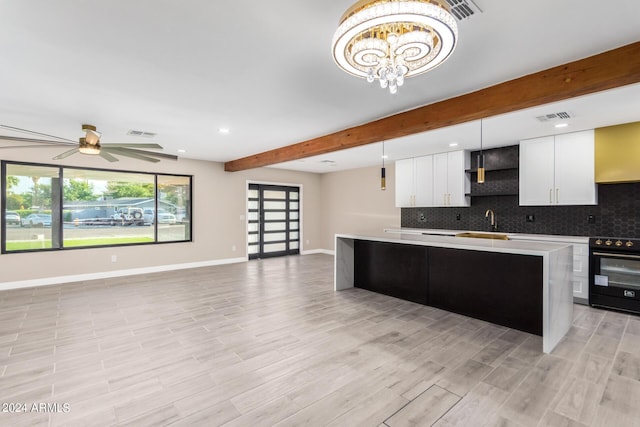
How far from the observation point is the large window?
5184mm

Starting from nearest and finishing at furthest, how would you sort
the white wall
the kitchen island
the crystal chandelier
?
the crystal chandelier → the kitchen island → the white wall

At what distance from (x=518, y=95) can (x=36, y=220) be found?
7388 millimetres

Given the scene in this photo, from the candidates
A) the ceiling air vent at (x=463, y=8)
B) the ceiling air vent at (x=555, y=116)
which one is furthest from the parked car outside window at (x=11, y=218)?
the ceiling air vent at (x=555, y=116)

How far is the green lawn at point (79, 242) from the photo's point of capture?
5158 millimetres

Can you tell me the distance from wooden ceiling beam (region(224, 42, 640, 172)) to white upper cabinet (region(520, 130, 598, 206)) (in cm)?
244

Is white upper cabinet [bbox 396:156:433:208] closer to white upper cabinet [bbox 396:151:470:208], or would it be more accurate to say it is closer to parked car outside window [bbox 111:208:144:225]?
white upper cabinet [bbox 396:151:470:208]

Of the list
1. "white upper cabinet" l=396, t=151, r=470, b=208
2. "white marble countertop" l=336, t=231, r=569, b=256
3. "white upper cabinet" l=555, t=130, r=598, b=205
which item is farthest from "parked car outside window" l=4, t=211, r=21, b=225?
"white upper cabinet" l=555, t=130, r=598, b=205

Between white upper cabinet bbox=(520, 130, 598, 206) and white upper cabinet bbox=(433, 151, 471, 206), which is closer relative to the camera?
white upper cabinet bbox=(520, 130, 598, 206)

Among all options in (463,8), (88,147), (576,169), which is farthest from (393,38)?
(576,169)

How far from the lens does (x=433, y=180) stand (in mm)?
6246

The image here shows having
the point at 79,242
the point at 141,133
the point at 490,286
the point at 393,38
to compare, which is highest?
the point at 141,133

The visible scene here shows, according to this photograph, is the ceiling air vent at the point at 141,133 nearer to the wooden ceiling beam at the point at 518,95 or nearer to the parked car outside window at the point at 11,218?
the parked car outside window at the point at 11,218

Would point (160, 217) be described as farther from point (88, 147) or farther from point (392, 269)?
point (392, 269)

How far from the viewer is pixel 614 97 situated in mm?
3109
